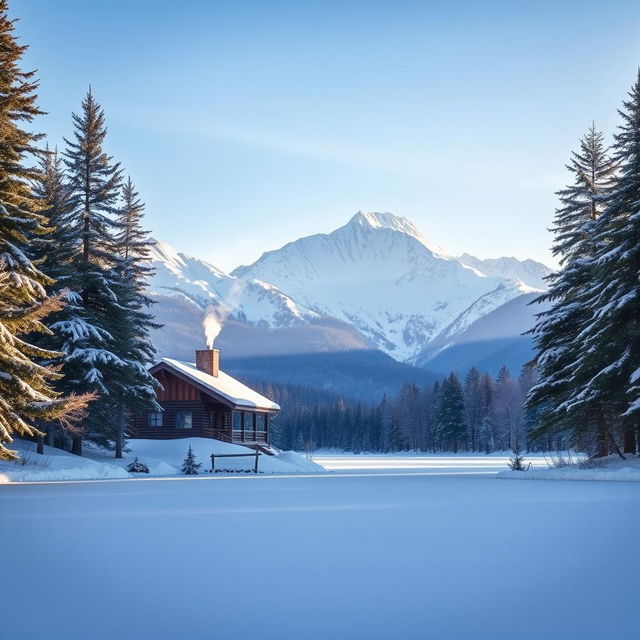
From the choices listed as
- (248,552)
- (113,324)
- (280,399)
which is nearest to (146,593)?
(248,552)

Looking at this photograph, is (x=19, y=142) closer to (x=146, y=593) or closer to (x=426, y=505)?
(x=426, y=505)

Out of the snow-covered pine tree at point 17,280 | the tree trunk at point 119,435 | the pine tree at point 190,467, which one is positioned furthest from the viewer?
the tree trunk at point 119,435

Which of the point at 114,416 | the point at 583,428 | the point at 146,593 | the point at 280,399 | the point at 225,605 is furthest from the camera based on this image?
the point at 280,399

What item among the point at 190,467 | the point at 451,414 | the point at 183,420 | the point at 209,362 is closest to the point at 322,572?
the point at 190,467

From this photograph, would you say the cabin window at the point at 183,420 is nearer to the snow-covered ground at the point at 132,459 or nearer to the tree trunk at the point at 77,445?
the snow-covered ground at the point at 132,459

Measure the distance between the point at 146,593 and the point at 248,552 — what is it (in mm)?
2350

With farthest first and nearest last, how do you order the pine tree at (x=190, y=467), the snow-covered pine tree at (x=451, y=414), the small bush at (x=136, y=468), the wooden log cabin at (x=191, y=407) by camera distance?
the snow-covered pine tree at (x=451, y=414)
the wooden log cabin at (x=191, y=407)
the pine tree at (x=190, y=467)
the small bush at (x=136, y=468)

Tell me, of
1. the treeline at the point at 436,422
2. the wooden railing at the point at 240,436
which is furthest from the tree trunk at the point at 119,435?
the treeline at the point at 436,422

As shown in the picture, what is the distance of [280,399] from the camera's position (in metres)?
195

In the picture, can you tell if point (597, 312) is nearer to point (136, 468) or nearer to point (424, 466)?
point (136, 468)

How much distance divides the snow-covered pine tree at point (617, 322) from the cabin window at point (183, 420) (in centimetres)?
2695

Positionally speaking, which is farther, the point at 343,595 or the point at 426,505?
the point at 426,505

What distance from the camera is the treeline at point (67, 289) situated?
20922mm

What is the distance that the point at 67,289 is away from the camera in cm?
Result: 2397
